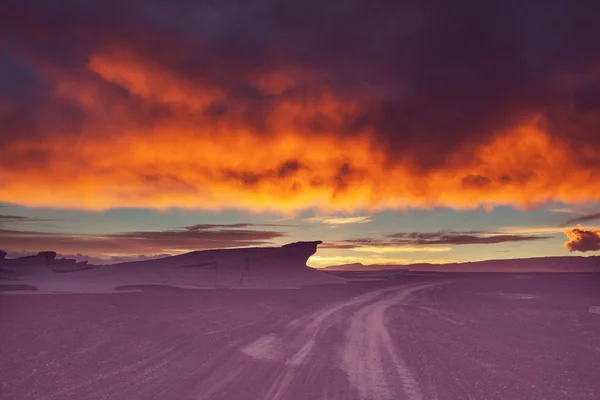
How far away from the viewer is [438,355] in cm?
1509

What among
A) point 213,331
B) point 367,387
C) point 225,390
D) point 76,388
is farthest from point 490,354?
point 76,388

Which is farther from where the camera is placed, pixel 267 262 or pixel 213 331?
pixel 267 262

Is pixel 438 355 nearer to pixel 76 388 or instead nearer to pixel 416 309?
pixel 76 388

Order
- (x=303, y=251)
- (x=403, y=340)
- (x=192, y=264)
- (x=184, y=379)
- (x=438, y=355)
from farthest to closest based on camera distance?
1. (x=303, y=251)
2. (x=192, y=264)
3. (x=403, y=340)
4. (x=438, y=355)
5. (x=184, y=379)

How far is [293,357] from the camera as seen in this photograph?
14102 millimetres

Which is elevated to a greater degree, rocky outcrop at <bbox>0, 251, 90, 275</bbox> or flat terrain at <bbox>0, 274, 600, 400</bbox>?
flat terrain at <bbox>0, 274, 600, 400</bbox>

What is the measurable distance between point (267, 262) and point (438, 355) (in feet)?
275

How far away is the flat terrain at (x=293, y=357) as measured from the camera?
1064cm

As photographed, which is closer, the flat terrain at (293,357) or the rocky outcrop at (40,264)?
the flat terrain at (293,357)

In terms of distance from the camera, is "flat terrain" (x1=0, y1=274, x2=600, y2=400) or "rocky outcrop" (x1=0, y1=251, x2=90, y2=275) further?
"rocky outcrop" (x1=0, y1=251, x2=90, y2=275)

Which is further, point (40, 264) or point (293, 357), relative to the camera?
point (40, 264)

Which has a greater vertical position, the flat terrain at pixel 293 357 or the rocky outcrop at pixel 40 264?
the flat terrain at pixel 293 357

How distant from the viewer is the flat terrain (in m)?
10.6

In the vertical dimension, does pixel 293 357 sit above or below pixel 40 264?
above
